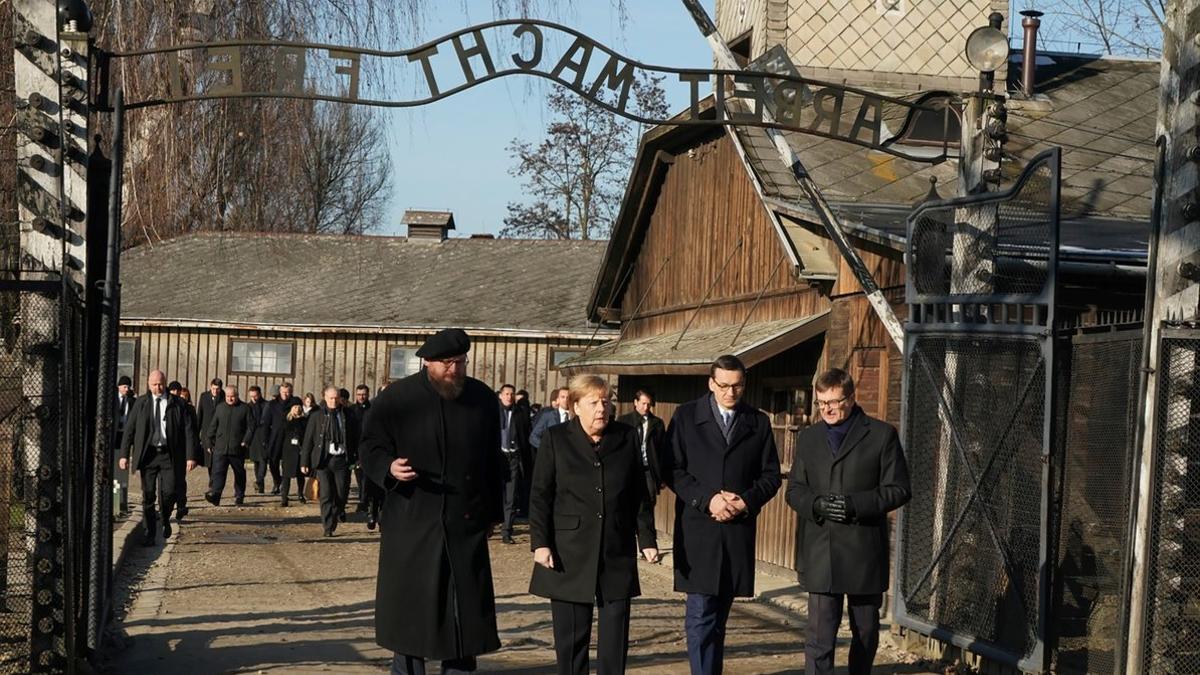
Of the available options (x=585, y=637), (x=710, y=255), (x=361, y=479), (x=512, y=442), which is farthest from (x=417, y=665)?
(x=512, y=442)

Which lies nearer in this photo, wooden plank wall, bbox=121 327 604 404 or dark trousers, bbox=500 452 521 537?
dark trousers, bbox=500 452 521 537

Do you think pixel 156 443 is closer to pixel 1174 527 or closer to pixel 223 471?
pixel 223 471

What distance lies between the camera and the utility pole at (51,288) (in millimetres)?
8781

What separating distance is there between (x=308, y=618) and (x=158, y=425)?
5775 millimetres

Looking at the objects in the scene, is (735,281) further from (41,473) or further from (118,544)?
(41,473)

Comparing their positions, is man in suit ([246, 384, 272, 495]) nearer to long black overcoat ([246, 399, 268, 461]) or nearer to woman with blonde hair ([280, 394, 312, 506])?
long black overcoat ([246, 399, 268, 461])

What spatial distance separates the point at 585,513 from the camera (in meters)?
8.94

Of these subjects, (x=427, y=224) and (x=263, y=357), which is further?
(x=427, y=224)

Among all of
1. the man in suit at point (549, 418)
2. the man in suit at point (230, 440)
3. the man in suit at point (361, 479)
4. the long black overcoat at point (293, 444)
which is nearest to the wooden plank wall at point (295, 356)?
the man in suit at point (361, 479)

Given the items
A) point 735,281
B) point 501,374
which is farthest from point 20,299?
point 501,374

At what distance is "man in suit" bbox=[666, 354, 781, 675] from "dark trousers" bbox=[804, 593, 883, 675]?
42cm

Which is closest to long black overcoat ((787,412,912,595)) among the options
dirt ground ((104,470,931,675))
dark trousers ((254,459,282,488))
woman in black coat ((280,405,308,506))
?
dirt ground ((104,470,931,675))

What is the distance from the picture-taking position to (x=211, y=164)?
11477mm

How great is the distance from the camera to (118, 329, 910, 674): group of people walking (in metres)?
8.20
